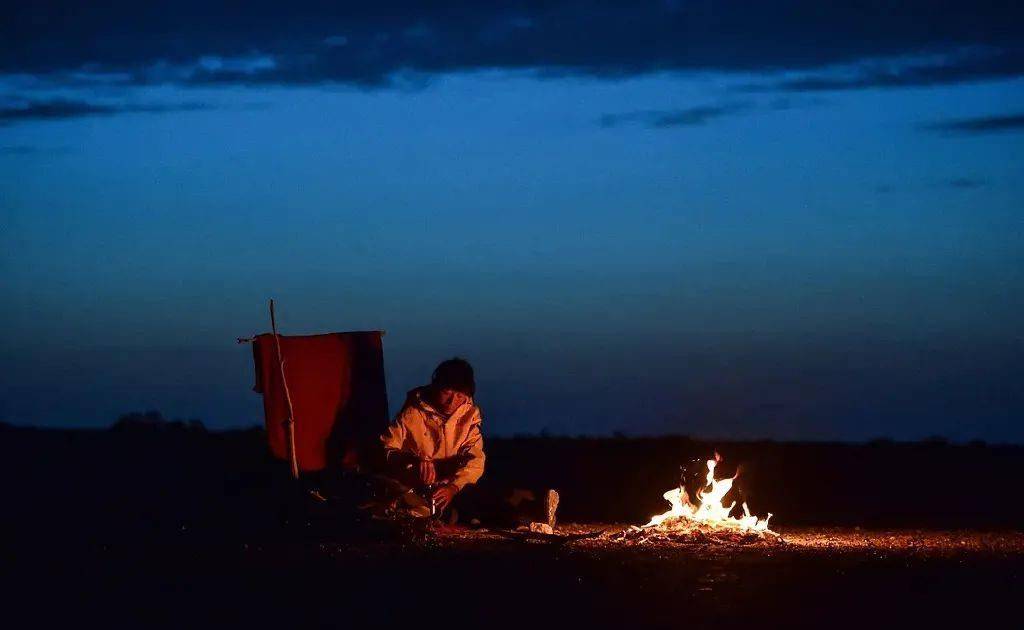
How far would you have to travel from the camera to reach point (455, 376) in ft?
38.4

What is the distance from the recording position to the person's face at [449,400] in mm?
11773

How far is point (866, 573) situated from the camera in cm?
955

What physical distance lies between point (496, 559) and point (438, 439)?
227 centimetres

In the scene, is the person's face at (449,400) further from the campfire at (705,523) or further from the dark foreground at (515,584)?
the campfire at (705,523)

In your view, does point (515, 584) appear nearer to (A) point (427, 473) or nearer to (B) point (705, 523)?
(B) point (705, 523)

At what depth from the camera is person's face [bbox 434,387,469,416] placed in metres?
11.8

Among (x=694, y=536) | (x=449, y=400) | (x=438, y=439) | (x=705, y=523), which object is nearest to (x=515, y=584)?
(x=694, y=536)

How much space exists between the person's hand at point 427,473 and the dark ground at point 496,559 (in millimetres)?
548

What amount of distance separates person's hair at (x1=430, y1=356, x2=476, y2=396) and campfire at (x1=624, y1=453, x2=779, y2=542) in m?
1.77

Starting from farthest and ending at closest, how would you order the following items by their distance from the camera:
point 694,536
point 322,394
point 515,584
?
point 322,394, point 694,536, point 515,584

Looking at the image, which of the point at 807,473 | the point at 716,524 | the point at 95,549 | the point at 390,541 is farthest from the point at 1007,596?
the point at 807,473

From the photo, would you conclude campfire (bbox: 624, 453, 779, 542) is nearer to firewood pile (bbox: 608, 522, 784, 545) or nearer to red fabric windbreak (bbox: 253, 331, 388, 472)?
firewood pile (bbox: 608, 522, 784, 545)

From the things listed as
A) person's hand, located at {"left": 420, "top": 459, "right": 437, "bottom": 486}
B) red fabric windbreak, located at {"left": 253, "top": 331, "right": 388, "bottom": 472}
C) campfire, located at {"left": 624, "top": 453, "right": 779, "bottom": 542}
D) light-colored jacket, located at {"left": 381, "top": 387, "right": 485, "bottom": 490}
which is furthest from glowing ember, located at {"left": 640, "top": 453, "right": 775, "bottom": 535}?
red fabric windbreak, located at {"left": 253, "top": 331, "right": 388, "bottom": 472}

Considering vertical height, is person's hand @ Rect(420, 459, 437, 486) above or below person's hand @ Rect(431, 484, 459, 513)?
above
